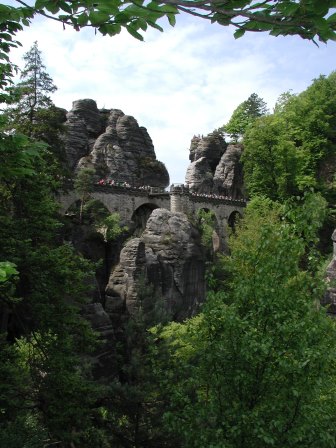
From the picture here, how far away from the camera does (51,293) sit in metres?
12.1

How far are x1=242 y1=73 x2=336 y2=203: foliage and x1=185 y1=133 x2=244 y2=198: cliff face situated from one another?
20.3 ft

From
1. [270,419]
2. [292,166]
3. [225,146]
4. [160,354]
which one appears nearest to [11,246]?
[160,354]

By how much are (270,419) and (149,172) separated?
4036 centimetres

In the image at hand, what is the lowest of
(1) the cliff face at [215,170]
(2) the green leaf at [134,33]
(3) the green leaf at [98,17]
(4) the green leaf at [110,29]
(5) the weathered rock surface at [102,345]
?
(5) the weathered rock surface at [102,345]

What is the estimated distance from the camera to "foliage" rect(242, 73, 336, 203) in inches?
1672

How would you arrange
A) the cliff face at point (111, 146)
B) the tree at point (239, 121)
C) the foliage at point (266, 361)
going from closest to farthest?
1. the foliage at point (266, 361)
2. the cliff face at point (111, 146)
3. the tree at point (239, 121)

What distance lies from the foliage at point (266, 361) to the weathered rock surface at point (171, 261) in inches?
681

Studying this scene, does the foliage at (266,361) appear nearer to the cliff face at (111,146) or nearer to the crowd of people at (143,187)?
the crowd of people at (143,187)

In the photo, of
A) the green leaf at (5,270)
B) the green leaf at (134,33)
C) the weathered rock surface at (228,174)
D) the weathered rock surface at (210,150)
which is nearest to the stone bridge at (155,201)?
the weathered rock surface at (228,174)

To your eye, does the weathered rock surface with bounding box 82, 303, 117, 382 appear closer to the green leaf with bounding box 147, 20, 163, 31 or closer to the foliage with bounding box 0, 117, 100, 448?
the foliage with bounding box 0, 117, 100, 448

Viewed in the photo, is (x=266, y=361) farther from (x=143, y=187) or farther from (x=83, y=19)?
(x=143, y=187)

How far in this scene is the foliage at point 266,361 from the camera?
24.6 feet

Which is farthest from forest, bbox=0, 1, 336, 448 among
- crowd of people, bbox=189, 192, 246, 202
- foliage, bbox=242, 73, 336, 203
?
foliage, bbox=242, 73, 336, 203

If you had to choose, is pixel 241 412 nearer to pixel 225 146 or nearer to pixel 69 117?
pixel 69 117
